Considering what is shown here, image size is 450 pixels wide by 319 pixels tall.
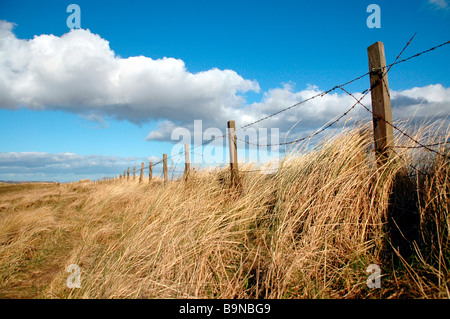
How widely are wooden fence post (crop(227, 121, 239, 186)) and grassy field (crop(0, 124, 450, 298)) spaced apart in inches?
36.1

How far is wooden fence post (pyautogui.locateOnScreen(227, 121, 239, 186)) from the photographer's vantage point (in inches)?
167

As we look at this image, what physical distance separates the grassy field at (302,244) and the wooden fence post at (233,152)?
916mm

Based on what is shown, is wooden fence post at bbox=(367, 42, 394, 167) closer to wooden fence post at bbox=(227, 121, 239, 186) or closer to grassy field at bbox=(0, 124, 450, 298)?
grassy field at bbox=(0, 124, 450, 298)

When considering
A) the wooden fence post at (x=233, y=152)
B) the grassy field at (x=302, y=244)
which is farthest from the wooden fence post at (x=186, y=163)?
the grassy field at (x=302, y=244)

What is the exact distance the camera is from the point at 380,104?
95.8 inches

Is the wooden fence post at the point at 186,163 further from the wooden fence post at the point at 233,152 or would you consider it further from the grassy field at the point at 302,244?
the grassy field at the point at 302,244

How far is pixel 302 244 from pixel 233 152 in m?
2.45

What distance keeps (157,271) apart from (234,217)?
3.77ft

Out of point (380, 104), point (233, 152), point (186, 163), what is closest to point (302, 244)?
point (380, 104)

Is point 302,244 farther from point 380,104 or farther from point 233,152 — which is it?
point 233,152

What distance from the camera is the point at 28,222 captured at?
4438mm

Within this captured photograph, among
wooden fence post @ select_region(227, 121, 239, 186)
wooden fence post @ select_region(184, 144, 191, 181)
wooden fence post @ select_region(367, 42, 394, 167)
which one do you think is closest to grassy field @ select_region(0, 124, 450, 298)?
wooden fence post @ select_region(367, 42, 394, 167)
